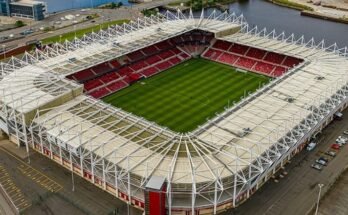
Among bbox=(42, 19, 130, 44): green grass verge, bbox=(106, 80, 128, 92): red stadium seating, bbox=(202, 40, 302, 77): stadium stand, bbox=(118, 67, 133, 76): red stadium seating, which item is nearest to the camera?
bbox=(106, 80, 128, 92): red stadium seating

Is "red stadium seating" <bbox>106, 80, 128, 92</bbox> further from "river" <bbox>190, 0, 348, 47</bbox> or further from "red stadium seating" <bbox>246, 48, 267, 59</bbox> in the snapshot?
"river" <bbox>190, 0, 348, 47</bbox>

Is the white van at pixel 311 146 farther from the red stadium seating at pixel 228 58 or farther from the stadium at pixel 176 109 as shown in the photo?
the red stadium seating at pixel 228 58

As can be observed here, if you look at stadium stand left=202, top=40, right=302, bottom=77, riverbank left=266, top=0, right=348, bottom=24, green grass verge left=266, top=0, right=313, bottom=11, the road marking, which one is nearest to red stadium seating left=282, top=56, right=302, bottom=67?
stadium stand left=202, top=40, right=302, bottom=77

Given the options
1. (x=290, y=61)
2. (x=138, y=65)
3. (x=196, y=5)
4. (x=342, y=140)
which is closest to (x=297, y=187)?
(x=342, y=140)

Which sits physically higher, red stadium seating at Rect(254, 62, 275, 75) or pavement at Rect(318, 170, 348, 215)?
red stadium seating at Rect(254, 62, 275, 75)

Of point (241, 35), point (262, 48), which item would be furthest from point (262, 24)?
point (262, 48)

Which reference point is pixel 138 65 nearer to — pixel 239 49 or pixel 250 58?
pixel 239 49


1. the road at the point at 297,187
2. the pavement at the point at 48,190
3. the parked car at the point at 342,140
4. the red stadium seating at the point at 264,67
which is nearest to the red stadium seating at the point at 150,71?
the red stadium seating at the point at 264,67
